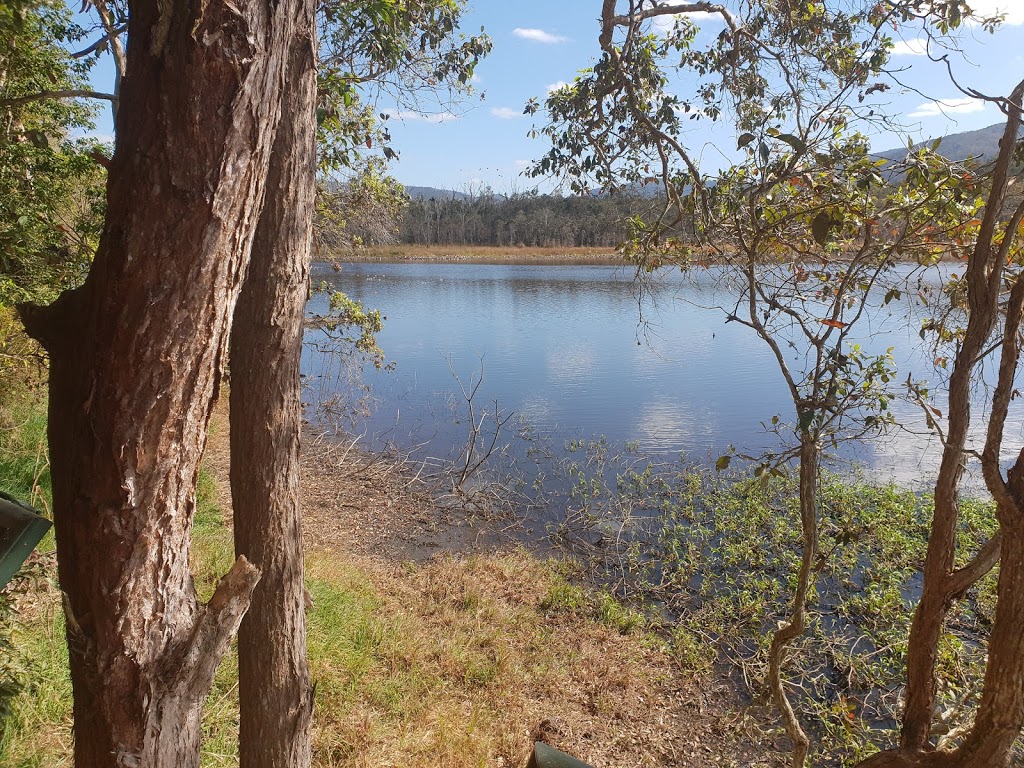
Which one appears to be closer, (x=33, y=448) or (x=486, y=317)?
(x=33, y=448)

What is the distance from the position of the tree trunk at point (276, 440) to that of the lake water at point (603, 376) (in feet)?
9.68

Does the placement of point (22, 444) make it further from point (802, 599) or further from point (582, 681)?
point (802, 599)

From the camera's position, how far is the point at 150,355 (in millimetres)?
1177

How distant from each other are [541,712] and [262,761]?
7.02 ft

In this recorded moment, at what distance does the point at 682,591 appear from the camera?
5.63 m

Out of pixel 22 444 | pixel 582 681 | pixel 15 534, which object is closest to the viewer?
pixel 15 534

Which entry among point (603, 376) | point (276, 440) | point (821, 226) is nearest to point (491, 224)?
point (603, 376)

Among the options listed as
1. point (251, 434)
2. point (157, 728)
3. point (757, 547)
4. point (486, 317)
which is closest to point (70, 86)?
point (251, 434)

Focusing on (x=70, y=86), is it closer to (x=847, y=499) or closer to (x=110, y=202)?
(x=110, y=202)

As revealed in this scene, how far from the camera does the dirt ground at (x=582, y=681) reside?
12.5 feet

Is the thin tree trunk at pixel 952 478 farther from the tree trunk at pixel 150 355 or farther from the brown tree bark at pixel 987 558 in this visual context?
the tree trunk at pixel 150 355

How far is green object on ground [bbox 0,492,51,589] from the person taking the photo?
136 centimetres

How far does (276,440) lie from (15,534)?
0.79 meters

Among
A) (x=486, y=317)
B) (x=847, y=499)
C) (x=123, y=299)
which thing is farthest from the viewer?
(x=486, y=317)
